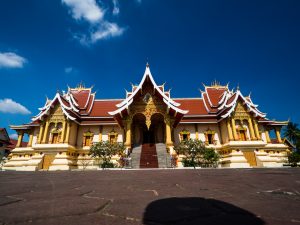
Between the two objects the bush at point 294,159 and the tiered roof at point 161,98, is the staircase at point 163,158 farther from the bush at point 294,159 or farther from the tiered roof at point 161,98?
the bush at point 294,159

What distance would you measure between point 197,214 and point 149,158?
1400cm

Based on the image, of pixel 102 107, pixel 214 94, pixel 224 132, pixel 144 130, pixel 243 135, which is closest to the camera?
pixel 243 135

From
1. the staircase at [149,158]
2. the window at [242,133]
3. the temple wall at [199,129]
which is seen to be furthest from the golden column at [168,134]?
the window at [242,133]

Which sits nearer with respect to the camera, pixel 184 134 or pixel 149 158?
pixel 149 158

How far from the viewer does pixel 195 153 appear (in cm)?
1436

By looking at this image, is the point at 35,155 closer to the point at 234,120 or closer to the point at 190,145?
the point at 190,145

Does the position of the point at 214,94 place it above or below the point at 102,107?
above

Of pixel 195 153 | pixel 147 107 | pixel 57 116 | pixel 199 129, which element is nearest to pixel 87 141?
pixel 57 116

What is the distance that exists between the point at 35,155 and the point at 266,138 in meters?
23.4

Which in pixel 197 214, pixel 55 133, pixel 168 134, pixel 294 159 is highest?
pixel 55 133

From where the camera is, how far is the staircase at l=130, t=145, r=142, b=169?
14.7 m

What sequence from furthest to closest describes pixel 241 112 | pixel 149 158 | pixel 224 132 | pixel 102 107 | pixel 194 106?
pixel 102 107 < pixel 194 106 < pixel 224 132 < pixel 241 112 < pixel 149 158

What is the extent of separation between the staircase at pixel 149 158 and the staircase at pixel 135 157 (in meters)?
0.26

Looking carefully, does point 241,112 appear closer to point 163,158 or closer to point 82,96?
point 163,158
